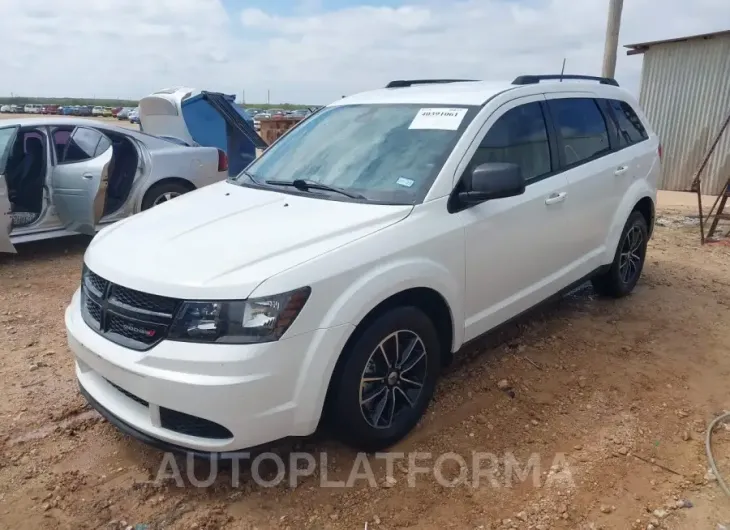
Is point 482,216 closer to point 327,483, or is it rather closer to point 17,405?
point 327,483

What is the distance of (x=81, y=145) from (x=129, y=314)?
16.3ft

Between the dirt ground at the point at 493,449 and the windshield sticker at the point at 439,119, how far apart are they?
5.18 feet

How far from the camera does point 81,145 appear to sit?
6.80m

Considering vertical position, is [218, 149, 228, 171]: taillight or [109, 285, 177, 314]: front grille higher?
[109, 285, 177, 314]: front grille

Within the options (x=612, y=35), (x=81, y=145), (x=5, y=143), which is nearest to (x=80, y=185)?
(x=81, y=145)

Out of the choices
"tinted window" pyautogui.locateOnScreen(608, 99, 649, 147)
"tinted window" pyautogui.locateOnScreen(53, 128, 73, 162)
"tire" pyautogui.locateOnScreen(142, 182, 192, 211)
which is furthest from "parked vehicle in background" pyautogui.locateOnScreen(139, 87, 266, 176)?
"tinted window" pyautogui.locateOnScreen(608, 99, 649, 147)

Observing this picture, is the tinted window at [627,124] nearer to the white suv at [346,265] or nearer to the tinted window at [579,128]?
the tinted window at [579,128]

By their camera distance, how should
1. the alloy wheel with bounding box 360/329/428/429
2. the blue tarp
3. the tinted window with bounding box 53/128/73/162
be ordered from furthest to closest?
1. the blue tarp
2. the tinted window with bounding box 53/128/73/162
3. the alloy wheel with bounding box 360/329/428/429

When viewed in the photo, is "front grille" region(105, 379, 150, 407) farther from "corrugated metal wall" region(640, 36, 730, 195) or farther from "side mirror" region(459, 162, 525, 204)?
"corrugated metal wall" region(640, 36, 730, 195)

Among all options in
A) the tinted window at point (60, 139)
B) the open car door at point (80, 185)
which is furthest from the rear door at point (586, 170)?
the tinted window at point (60, 139)

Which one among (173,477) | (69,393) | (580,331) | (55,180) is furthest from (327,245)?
(55,180)

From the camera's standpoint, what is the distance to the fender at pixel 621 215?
15.4 ft

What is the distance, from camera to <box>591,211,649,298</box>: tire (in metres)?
5.00

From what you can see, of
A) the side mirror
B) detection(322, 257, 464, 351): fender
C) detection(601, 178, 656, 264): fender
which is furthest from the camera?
detection(601, 178, 656, 264): fender
